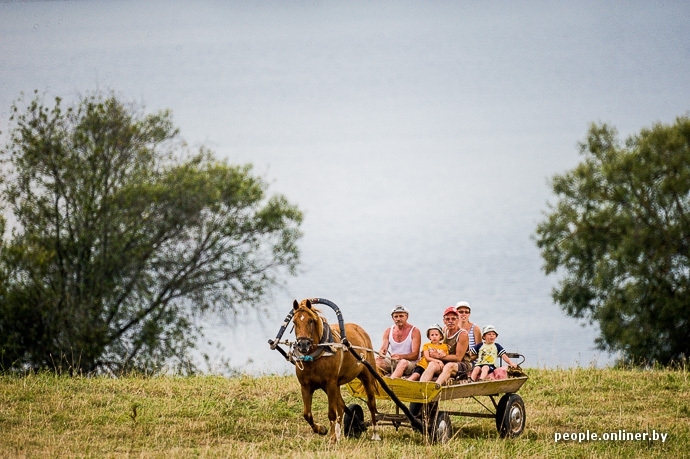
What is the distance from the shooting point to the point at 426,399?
415 inches

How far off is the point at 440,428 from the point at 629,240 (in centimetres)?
2198

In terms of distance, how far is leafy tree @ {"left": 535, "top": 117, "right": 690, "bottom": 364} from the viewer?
30.6 m

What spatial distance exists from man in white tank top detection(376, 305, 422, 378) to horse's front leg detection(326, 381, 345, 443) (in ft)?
3.03

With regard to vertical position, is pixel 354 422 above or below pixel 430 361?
below

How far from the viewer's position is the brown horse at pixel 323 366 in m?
10.3

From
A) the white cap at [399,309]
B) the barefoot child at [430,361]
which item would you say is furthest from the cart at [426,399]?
the white cap at [399,309]

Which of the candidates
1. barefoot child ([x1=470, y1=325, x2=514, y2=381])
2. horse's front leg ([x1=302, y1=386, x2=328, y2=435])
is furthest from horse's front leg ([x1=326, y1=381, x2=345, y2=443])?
barefoot child ([x1=470, y1=325, x2=514, y2=381])

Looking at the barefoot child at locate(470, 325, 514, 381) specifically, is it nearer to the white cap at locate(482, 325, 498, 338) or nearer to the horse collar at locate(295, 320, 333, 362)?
the white cap at locate(482, 325, 498, 338)

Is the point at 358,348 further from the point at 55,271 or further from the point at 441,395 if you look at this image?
the point at 55,271

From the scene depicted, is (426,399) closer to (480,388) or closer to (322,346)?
(480,388)

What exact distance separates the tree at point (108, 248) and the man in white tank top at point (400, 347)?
16.1 m

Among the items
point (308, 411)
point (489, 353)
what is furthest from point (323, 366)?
point (489, 353)

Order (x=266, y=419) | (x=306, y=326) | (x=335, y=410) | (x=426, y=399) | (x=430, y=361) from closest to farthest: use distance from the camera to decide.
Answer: (x=306, y=326) → (x=426, y=399) → (x=335, y=410) → (x=430, y=361) → (x=266, y=419)

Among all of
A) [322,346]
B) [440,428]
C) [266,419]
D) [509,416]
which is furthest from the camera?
[266,419]
